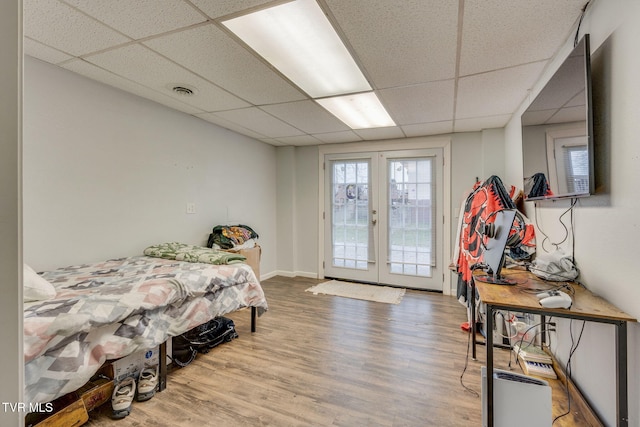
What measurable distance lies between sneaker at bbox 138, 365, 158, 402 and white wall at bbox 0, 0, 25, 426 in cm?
143

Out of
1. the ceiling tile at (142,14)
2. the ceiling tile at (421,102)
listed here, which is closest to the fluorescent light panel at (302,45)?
the ceiling tile at (142,14)

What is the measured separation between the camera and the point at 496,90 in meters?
2.48

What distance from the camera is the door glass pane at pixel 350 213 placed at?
4539 millimetres

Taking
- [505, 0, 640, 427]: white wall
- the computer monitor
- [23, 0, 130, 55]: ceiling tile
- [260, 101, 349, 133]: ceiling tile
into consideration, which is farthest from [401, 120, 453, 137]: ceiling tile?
[23, 0, 130, 55]: ceiling tile

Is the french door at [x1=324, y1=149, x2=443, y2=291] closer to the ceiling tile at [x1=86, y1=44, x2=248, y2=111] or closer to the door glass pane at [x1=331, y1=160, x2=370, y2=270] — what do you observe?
the door glass pane at [x1=331, y1=160, x2=370, y2=270]

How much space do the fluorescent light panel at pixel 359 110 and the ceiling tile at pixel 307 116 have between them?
0.31ft

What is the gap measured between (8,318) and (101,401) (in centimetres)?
161

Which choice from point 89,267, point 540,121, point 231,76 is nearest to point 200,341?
point 89,267

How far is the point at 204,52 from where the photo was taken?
75.7 inches

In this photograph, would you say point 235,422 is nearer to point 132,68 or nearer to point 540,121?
point 132,68

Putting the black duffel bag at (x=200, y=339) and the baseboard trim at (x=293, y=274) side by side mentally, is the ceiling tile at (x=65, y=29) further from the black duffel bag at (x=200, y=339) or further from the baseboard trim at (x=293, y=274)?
the baseboard trim at (x=293, y=274)

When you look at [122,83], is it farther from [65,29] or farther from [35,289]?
[35,289]

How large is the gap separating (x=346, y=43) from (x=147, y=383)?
2.49 m

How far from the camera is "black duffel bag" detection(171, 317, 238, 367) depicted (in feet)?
7.32
